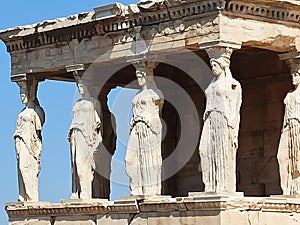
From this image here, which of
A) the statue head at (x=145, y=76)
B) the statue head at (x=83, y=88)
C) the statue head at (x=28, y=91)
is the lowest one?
the statue head at (x=145, y=76)

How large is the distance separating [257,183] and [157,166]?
8.85 ft

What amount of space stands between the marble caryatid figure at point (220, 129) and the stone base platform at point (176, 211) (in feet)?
0.95

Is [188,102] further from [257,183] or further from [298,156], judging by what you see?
[298,156]

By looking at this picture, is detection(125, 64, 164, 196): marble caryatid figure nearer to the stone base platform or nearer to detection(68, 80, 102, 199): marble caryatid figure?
the stone base platform

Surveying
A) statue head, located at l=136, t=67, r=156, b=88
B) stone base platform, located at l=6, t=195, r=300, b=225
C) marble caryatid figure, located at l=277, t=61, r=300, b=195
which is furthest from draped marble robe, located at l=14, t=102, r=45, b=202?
marble caryatid figure, located at l=277, t=61, r=300, b=195

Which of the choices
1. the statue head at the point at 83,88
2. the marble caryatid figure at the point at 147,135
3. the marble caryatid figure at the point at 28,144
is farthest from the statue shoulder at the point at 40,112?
the marble caryatid figure at the point at 147,135

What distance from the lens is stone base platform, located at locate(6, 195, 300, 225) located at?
18859 mm

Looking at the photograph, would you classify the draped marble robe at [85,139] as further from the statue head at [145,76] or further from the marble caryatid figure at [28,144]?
the statue head at [145,76]

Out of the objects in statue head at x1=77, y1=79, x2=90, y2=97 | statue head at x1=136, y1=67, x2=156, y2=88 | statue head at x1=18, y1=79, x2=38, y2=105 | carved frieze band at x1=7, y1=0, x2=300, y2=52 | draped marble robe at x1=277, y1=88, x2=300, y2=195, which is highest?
carved frieze band at x1=7, y1=0, x2=300, y2=52

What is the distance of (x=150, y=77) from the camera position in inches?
803

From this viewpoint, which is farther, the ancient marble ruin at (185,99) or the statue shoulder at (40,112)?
the statue shoulder at (40,112)

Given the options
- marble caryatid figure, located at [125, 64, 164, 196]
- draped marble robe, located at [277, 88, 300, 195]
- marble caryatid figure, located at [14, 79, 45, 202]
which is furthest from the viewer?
marble caryatid figure, located at [14, 79, 45, 202]

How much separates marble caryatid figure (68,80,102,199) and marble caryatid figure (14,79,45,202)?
123 cm

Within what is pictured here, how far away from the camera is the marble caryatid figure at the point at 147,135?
797 inches
